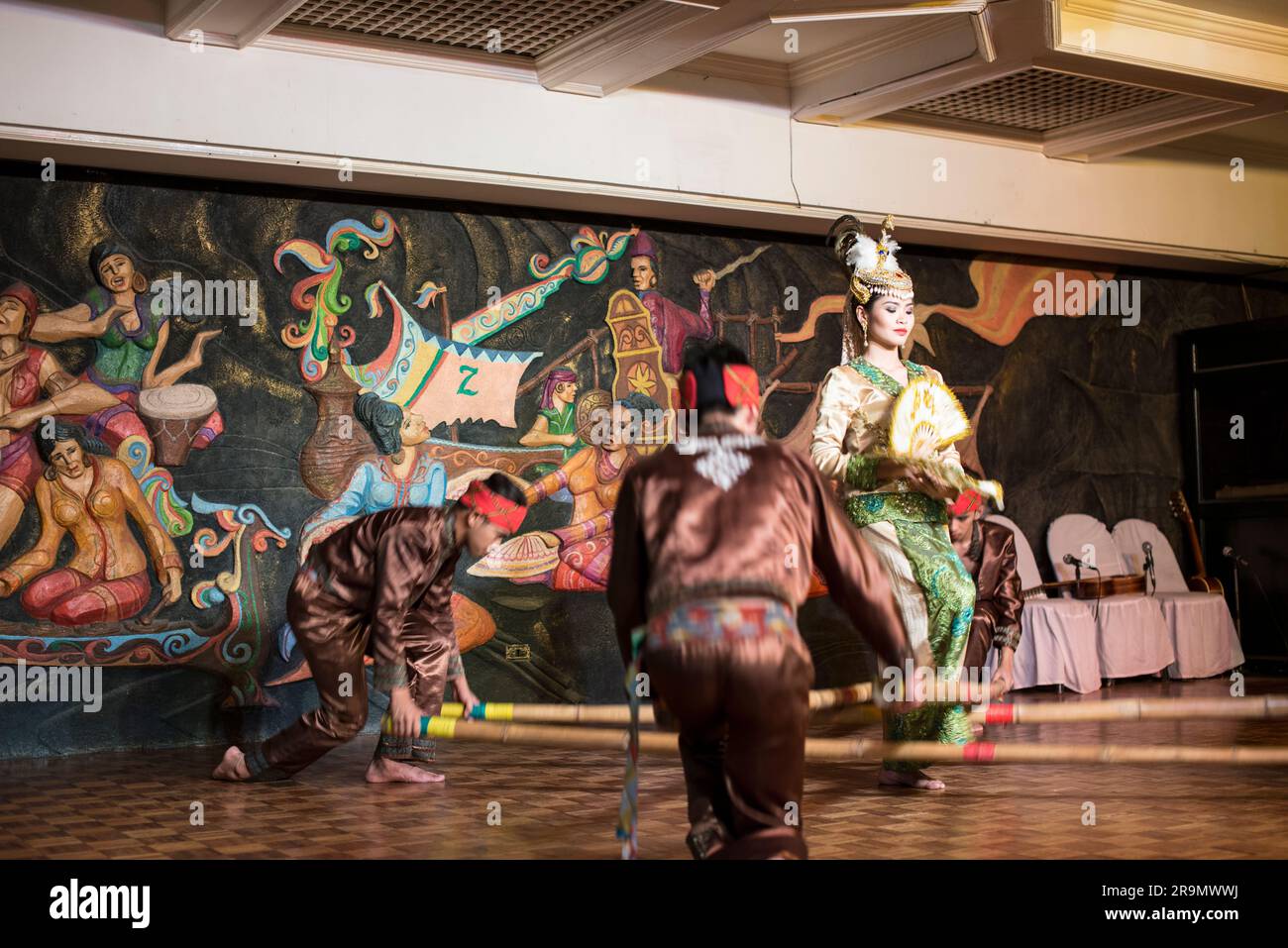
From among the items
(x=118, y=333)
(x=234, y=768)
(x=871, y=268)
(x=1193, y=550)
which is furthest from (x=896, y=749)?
(x=1193, y=550)

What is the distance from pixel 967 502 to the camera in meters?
4.78

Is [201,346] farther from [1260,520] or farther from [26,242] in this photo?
[1260,520]

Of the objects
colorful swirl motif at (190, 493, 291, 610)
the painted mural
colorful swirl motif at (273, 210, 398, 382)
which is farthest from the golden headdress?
colorful swirl motif at (190, 493, 291, 610)

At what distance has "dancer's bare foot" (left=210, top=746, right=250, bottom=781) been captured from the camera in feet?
17.1

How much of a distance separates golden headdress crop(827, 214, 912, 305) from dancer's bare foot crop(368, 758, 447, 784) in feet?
7.84

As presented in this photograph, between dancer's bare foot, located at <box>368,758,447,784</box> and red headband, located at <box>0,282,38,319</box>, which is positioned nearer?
dancer's bare foot, located at <box>368,758,447,784</box>

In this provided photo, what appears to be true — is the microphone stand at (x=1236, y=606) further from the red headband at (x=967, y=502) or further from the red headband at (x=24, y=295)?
the red headband at (x=24, y=295)

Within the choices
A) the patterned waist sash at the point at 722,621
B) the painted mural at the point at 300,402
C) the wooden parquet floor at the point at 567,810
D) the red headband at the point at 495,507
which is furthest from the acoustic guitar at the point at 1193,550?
the patterned waist sash at the point at 722,621

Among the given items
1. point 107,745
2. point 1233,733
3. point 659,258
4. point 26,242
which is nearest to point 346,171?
point 26,242

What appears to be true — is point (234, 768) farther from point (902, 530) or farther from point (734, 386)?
point (734, 386)

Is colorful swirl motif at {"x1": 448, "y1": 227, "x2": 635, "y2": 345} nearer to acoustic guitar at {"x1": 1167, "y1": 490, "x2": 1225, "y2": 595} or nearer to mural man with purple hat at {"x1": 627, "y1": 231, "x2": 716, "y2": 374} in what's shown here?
mural man with purple hat at {"x1": 627, "y1": 231, "x2": 716, "y2": 374}

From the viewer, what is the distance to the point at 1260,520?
30.0ft

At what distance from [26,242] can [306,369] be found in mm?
1300

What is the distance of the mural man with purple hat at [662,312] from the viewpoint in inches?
296
